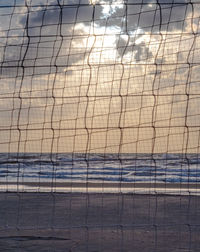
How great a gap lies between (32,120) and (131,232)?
7.50 meters

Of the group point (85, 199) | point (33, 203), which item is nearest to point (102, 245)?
point (33, 203)

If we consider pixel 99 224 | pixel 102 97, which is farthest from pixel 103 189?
pixel 99 224

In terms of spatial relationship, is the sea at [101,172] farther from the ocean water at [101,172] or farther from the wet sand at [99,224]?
the wet sand at [99,224]

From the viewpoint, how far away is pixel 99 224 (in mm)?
6348

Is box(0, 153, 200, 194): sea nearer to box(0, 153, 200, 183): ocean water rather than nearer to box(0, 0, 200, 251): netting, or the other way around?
box(0, 153, 200, 183): ocean water

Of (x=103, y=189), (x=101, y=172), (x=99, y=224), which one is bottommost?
(x=99, y=224)

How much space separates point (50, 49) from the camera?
455 inches

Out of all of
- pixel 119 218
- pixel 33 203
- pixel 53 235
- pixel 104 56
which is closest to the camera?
pixel 53 235

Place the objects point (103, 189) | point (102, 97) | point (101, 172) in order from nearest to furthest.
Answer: point (102, 97)
point (103, 189)
point (101, 172)

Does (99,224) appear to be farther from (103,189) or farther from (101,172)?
(101,172)

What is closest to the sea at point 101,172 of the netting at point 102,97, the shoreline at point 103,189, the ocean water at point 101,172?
the ocean water at point 101,172

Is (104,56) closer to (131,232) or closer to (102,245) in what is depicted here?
(131,232)

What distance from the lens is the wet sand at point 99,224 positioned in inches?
194

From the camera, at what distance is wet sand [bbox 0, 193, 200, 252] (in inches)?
194
